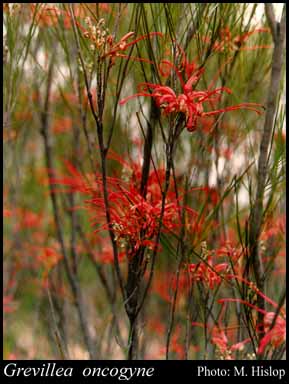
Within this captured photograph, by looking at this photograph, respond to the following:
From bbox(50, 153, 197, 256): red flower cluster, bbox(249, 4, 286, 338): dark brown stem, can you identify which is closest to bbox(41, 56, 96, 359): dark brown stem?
bbox(50, 153, 197, 256): red flower cluster

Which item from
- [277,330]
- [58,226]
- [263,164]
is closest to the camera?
[277,330]

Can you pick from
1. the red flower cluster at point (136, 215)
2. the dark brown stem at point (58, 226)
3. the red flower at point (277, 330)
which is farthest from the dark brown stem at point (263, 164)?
the dark brown stem at point (58, 226)

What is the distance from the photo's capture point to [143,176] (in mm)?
1382

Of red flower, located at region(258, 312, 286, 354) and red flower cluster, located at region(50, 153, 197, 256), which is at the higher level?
red flower cluster, located at region(50, 153, 197, 256)

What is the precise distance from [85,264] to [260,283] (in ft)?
7.05

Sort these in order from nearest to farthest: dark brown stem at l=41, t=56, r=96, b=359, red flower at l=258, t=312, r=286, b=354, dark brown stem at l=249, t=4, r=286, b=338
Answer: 1. red flower at l=258, t=312, r=286, b=354
2. dark brown stem at l=249, t=4, r=286, b=338
3. dark brown stem at l=41, t=56, r=96, b=359

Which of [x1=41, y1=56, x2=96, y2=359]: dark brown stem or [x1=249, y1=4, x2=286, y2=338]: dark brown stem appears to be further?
[x1=41, y1=56, x2=96, y2=359]: dark brown stem

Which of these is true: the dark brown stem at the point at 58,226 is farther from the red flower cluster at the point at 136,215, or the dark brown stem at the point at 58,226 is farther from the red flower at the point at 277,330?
the red flower at the point at 277,330

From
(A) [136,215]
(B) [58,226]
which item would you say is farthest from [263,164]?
(B) [58,226]

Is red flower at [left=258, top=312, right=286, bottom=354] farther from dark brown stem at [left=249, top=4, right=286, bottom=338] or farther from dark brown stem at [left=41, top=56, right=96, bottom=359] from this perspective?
dark brown stem at [left=41, top=56, right=96, bottom=359]

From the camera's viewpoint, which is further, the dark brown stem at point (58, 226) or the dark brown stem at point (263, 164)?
the dark brown stem at point (58, 226)

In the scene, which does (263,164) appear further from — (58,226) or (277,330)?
(58,226)
